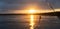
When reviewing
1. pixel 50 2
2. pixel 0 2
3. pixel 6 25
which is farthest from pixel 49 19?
pixel 0 2

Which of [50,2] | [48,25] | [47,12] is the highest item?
[50,2]

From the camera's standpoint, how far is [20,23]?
123 centimetres

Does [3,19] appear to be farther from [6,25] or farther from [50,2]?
[50,2]

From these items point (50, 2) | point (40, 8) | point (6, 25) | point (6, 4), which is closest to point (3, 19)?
point (6, 25)

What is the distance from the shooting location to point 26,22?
1235 millimetres

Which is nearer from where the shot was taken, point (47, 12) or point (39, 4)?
point (47, 12)

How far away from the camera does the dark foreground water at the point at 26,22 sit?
4.00 feet

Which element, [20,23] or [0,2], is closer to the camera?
[20,23]

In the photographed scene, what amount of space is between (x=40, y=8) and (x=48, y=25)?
0.57 feet

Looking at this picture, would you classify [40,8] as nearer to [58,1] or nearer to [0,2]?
[58,1]

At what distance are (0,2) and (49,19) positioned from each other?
520 millimetres

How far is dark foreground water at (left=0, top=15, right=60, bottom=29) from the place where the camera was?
122 centimetres

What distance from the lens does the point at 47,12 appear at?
1.20 m

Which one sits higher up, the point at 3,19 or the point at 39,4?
the point at 39,4
